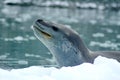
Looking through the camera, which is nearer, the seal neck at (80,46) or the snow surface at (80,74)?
the snow surface at (80,74)

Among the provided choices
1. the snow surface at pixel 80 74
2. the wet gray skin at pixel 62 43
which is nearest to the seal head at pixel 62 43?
the wet gray skin at pixel 62 43

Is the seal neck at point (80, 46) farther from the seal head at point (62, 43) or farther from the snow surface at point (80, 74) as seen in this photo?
the snow surface at point (80, 74)

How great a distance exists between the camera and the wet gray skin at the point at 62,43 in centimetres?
607

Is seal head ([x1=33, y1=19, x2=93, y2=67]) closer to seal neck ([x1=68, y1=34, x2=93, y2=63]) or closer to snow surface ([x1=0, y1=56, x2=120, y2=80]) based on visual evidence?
seal neck ([x1=68, y1=34, x2=93, y2=63])

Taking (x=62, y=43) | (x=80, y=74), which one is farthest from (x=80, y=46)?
(x=80, y=74)

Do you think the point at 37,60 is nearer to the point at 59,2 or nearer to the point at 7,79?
the point at 7,79

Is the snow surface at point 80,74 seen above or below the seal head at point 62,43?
above

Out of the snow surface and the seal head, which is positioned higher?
the snow surface

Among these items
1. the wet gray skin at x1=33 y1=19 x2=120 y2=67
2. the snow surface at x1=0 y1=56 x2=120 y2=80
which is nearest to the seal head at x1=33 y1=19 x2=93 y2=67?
the wet gray skin at x1=33 y1=19 x2=120 y2=67

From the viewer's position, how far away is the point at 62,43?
20.1 feet

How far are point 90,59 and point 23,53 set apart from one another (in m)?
4.05

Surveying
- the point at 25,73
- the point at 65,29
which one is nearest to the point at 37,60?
the point at 65,29

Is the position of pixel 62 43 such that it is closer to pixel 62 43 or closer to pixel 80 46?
pixel 62 43

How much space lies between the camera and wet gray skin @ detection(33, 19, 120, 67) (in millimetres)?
6070
